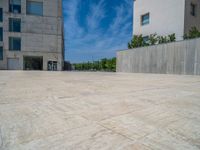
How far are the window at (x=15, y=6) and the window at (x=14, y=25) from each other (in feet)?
4.73

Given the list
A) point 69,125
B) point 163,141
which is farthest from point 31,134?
point 163,141

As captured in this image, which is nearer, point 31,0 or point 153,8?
point 153,8

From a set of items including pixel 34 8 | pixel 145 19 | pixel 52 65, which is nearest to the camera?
pixel 145 19

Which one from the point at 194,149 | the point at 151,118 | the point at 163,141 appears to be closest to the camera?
the point at 194,149

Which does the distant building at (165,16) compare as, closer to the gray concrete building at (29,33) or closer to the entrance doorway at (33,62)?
the gray concrete building at (29,33)

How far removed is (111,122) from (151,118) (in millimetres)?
517

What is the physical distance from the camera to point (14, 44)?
23016mm

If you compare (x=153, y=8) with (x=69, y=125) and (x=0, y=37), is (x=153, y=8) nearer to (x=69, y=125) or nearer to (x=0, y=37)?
(x=69, y=125)

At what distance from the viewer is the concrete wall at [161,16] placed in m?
15.6

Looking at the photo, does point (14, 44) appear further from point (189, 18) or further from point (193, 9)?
point (193, 9)

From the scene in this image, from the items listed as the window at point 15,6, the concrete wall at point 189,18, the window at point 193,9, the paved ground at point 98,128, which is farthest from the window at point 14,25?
the paved ground at point 98,128

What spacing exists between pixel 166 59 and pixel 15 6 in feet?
78.6

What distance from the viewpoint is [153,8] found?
18469 millimetres

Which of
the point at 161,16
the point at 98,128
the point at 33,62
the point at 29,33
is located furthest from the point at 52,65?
the point at 98,128
